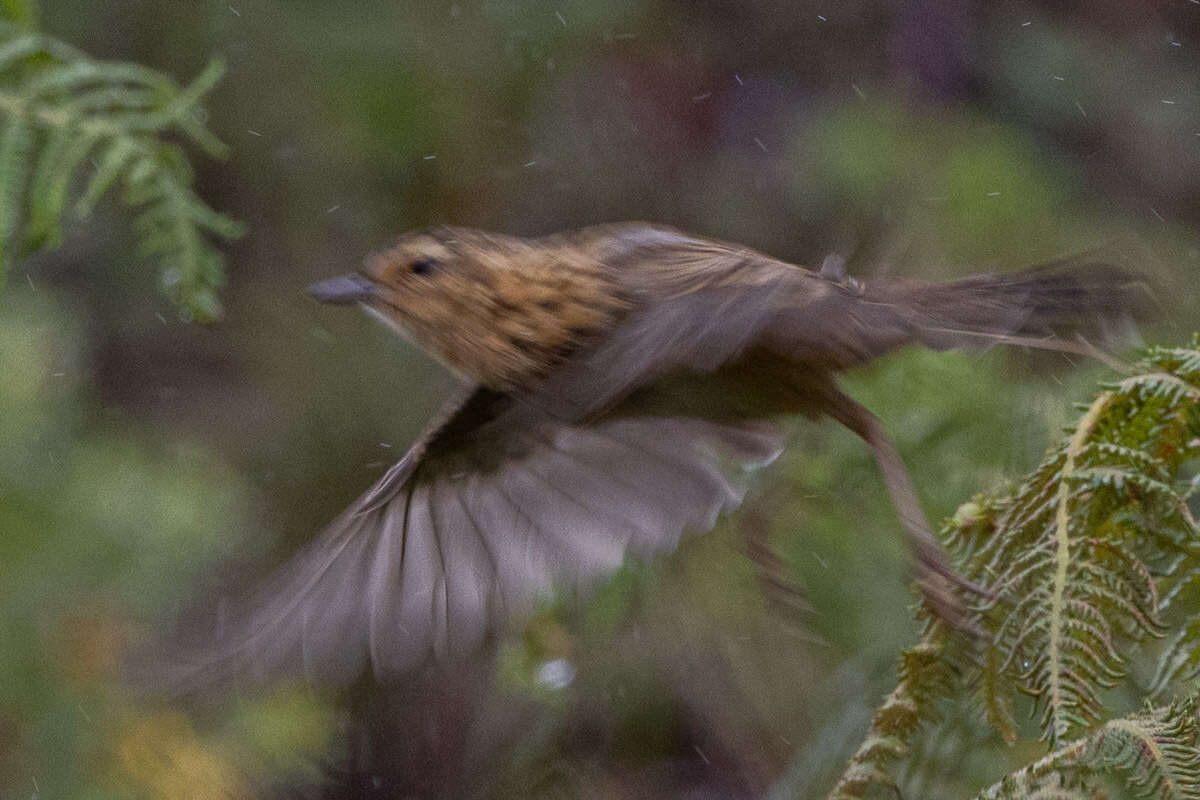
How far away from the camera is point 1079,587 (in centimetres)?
124

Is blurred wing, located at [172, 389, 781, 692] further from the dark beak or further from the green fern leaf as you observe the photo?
the green fern leaf

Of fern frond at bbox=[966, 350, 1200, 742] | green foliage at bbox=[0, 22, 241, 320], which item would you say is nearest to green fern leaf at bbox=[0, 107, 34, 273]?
green foliage at bbox=[0, 22, 241, 320]

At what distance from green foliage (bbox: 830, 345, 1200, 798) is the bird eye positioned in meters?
0.66

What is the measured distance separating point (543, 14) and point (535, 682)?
1558 mm

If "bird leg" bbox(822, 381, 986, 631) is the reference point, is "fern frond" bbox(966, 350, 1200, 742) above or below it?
above

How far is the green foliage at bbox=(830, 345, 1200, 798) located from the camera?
1.21 meters

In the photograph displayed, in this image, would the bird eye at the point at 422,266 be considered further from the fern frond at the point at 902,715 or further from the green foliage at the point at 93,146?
the fern frond at the point at 902,715

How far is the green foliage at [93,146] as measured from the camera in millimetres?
1451

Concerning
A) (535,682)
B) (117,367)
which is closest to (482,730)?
(535,682)

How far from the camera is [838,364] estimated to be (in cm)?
149

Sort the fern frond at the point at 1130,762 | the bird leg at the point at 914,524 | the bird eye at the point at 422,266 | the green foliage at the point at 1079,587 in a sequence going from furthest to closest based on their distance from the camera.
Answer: the bird eye at the point at 422,266 → the bird leg at the point at 914,524 → the green foliage at the point at 1079,587 → the fern frond at the point at 1130,762

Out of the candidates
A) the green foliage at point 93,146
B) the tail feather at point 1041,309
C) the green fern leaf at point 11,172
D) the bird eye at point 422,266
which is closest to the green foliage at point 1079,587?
the tail feather at point 1041,309

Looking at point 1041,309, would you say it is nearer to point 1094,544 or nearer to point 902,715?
point 1094,544

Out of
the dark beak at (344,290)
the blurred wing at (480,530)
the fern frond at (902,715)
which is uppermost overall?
the dark beak at (344,290)
